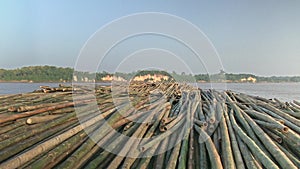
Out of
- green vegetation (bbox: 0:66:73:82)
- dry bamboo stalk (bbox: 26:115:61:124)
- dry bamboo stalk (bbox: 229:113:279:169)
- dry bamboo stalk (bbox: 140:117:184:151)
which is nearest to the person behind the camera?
dry bamboo stalk (bbox: 229:113:279:169)

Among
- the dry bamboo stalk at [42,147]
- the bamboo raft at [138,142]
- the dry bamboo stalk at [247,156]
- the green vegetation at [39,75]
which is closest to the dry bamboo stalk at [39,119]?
the bamboo raft at [138,142]

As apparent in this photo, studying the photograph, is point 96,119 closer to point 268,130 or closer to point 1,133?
point 1,133

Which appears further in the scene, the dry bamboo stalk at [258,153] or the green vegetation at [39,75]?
the green vegetation at [39,75]

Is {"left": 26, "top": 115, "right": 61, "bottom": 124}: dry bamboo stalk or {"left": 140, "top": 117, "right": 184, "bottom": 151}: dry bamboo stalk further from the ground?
{"left": 26, "top": 115, "right": 61, "bottom": 124}: dry bamboo stalk

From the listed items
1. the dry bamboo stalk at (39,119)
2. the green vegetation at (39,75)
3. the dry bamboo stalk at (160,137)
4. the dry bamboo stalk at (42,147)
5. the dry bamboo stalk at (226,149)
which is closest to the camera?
the dry bamboo stalk at (42,147)

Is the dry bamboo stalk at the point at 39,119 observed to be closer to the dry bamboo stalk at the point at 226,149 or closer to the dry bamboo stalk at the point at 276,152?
the dry bamboo stalk at the point at 226,149

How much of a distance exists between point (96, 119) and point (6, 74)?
6470 cm

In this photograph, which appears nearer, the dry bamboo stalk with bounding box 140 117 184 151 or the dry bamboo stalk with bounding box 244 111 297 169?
the dry bamboo stalk with bounding box 244 111 297 169

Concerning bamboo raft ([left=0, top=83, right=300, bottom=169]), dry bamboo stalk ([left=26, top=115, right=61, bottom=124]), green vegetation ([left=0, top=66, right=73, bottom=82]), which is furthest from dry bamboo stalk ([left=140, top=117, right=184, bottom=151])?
green vegetation ([left=0, top=66, right=73, bottom=82])

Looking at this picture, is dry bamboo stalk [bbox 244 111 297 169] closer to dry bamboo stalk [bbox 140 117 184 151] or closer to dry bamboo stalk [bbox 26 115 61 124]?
dry bamboo stalk [bbox 140 117 184 151]

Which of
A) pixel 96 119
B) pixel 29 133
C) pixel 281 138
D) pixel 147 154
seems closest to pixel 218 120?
pixel 281 138

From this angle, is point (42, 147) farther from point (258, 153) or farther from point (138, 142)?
point (258, 153)

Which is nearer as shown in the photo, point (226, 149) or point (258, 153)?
point (258, 153)

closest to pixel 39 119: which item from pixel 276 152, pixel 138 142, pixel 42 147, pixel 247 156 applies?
pixel 42 147
